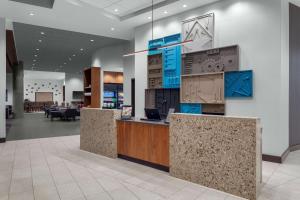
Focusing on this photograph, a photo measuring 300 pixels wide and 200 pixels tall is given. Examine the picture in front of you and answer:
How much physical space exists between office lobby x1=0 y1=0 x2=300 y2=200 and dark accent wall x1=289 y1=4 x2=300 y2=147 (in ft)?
0.10

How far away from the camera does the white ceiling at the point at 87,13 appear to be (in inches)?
259

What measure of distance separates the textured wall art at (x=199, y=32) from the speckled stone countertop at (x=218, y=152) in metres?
3.06

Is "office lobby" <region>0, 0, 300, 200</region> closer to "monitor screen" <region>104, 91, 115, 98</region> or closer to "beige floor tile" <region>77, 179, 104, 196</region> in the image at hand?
"beige floor tile" <region>77, 179, 104, 196</region>


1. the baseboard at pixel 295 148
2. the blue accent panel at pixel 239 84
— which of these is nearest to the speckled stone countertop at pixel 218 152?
the blue accent panel at pixel 239 84

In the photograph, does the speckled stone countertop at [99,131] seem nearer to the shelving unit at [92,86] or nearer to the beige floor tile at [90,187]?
the beige floor tile at [90,187]

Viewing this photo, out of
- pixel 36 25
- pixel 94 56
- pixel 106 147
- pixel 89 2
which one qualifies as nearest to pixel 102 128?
pixel 106 147

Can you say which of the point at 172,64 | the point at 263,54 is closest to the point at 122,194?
the point at 263,54

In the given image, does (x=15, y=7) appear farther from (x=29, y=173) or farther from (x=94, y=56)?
(x=94, y=56)

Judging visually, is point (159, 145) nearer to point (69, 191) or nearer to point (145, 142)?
point (145, 142)

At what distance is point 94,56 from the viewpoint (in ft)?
45.2

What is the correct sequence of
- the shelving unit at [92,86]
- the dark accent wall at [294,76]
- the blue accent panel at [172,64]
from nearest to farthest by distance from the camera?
the dark accent wall at [294,76], the blue accent panel at [172,64], the shelving unit at [92,86]

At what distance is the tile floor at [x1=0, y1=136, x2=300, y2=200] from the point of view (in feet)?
11.2

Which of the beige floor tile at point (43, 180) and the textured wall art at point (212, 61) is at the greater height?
the textured wall art at point (212, 61)

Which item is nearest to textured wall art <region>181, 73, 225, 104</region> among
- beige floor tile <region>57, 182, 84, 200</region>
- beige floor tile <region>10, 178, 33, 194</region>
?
beige floor tile <region>57, 182, 84, 200</region>
